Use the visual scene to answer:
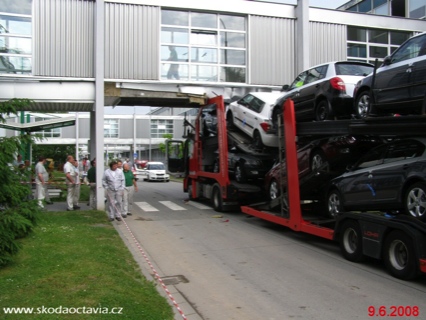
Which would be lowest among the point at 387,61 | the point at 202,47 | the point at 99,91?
the point at 387,61

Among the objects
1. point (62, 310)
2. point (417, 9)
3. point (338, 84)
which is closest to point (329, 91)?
point (338, 84)

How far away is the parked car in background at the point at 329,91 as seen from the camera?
28.7 feet

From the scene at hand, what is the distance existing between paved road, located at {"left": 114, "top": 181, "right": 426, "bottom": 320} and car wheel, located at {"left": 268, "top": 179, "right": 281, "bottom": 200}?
87 centimetres

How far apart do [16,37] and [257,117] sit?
28.5ft

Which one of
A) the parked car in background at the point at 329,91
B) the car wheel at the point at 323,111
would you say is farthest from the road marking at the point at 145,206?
the car wheel at the point at 323,111

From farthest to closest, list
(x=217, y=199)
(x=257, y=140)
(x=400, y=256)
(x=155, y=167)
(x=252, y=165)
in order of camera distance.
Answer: (x=155, y=167) → (x=217, y=199) → (x=252, y=165) → (x=257, y=140) → (x=400, y=256)

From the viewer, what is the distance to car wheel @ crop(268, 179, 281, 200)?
1069cm

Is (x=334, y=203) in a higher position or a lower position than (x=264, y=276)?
higher

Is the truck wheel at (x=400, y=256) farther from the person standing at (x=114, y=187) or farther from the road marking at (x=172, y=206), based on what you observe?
the road marking at (x=172, y=206)

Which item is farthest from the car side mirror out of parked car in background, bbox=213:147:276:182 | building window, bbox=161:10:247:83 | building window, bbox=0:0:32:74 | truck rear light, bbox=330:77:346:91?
building window, bbox=0:0:32:74

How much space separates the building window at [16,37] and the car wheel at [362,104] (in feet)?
36.7

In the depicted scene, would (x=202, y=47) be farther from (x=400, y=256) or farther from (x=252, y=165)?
(x=400, y=256)

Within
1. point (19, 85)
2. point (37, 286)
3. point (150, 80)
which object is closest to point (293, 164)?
→ point (37, 286)

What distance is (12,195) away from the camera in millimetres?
6457
